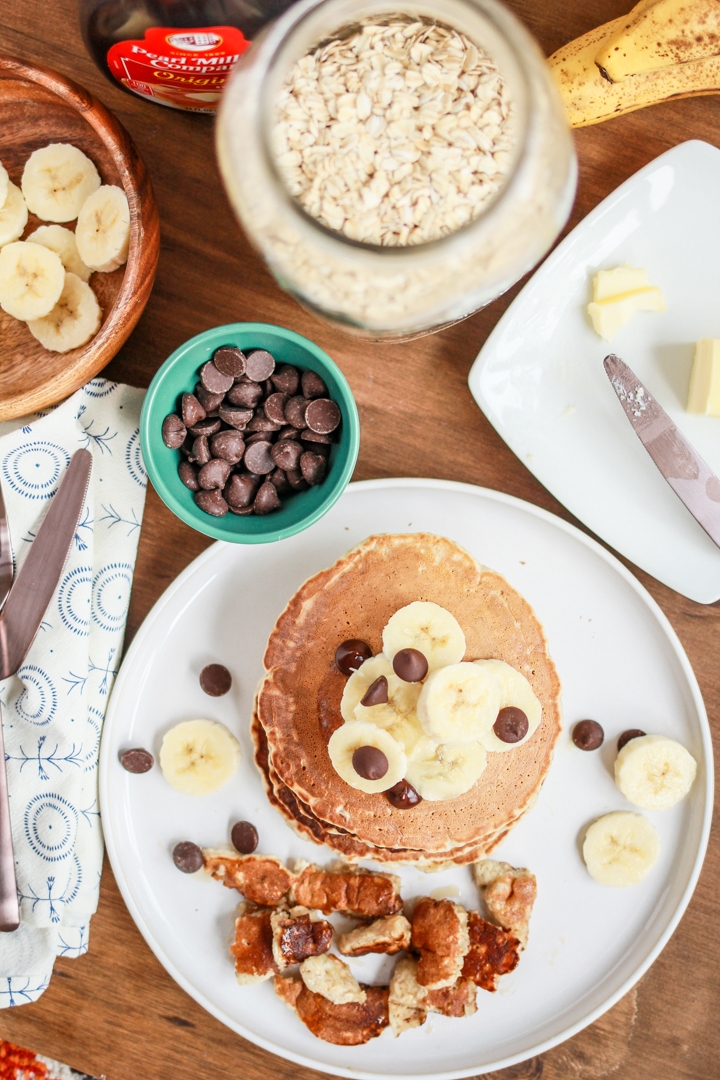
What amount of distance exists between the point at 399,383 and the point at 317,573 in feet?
1.47

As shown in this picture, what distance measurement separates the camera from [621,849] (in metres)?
1.73

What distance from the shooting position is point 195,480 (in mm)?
1556

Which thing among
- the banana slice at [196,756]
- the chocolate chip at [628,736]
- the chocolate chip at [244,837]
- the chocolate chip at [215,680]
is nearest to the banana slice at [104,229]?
the chocolate chip at [215,680]

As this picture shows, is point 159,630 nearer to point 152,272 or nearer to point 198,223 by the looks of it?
point 152,272

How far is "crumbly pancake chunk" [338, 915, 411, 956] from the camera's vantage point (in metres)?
1.70

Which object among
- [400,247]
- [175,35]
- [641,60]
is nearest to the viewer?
[400,247]

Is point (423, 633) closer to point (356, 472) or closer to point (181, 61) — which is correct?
point (356, 472)

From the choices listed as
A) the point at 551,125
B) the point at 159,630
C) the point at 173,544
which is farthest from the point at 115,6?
the point at 159,630

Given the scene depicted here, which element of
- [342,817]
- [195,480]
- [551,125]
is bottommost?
[342,817]

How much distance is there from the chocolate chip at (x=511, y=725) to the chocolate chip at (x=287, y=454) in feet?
2.05

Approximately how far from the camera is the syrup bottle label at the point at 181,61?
4.09ft

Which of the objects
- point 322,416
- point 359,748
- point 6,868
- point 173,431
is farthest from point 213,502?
point 6,868

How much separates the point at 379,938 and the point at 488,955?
0.78ft

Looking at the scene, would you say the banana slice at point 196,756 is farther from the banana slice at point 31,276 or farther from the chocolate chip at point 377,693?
the banana slice at point 31,276
